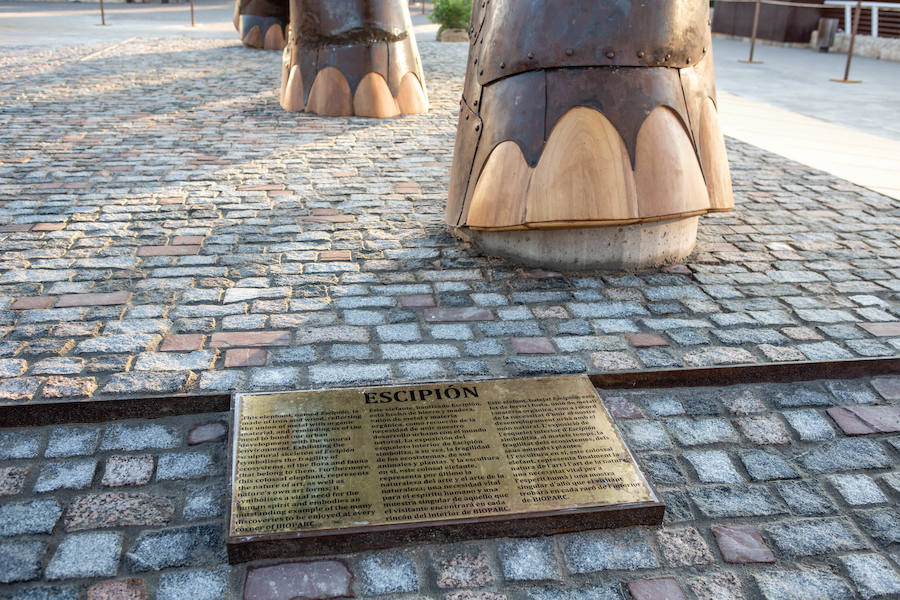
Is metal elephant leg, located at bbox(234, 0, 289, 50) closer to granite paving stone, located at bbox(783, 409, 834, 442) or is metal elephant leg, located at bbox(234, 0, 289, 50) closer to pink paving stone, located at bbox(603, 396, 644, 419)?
pink paving stone, located at bbox(603, 396, 644, 419)

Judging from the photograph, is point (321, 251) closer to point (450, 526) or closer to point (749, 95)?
point (450, 526)

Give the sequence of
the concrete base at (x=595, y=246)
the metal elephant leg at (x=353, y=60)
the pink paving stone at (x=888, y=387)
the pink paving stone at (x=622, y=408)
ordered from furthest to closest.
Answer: the metal elephant leg at (x=353, y=60) < the concrete base at (x=595, y=246) < the pink paving stone at (x=888, y=387) < the pink paving stone at (x=622, y=408)

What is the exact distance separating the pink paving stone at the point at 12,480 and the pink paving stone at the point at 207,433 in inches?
20.3

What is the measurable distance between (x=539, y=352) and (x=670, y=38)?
5.60 feet

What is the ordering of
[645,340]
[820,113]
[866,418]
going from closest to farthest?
[866,418], [645,340], [820,113]

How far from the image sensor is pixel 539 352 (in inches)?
130

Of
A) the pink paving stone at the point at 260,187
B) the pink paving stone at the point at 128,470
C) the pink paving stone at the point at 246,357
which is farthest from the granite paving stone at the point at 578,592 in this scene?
the pink paving stone at the point at 260,187

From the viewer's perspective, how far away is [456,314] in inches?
144

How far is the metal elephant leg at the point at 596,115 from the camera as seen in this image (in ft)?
12.1

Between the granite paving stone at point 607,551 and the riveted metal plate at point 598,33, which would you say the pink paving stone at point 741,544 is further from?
the riveted metal plate at point 598,33

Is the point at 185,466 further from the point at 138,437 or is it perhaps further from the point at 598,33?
the point at 598,33

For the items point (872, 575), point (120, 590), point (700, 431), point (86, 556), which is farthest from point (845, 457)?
point (86, 556)

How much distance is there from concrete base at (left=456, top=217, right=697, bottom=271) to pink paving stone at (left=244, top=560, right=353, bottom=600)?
238 centimetres

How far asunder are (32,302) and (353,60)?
5.28m
